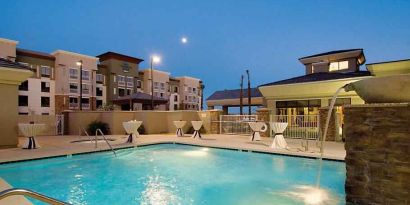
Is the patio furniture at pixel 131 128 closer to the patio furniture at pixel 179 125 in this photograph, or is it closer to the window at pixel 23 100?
the patio furniture at pixel 179 125

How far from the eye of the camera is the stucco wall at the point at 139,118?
52.2 ft

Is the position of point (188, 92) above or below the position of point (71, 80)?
below

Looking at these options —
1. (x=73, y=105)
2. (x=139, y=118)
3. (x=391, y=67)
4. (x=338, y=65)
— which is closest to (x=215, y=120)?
(x=139, y=118)

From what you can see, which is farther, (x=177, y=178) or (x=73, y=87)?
(x=73, y=87)

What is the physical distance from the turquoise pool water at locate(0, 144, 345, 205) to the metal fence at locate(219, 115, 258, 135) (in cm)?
586

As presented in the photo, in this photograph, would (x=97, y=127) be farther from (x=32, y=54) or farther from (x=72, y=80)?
(x=72, y=80)

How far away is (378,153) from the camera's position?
12.4ft

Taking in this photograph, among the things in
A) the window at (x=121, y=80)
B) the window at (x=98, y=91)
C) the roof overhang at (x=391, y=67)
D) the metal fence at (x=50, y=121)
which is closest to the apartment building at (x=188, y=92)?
the window at (x=121, y=80)

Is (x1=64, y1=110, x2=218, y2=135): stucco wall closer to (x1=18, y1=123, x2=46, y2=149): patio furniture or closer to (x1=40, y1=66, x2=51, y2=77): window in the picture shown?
(x1=18, y1=123, x2=46, y2=149): patio furniture

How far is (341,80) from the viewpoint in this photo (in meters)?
13.4

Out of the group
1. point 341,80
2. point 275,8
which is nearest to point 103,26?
point 275,8

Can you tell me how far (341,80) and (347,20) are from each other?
77969 mm

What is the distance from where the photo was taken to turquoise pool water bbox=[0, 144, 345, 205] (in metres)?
5.25

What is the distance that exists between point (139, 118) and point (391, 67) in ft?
45.8
